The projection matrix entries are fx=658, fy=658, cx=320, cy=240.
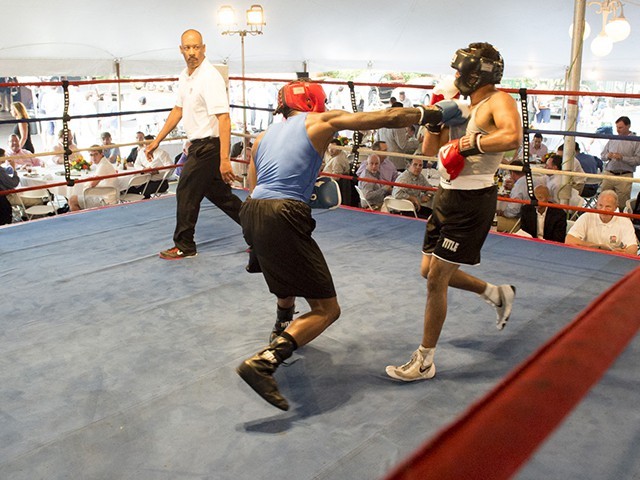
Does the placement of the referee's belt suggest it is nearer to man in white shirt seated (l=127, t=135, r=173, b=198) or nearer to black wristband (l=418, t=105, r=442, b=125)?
black wristband (l=418, t=105, r=442, b=125)

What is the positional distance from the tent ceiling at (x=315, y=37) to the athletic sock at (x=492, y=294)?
5.74 meters

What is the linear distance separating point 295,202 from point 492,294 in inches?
33.5

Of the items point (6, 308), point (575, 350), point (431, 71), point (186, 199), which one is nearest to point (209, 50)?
point (431, 71)

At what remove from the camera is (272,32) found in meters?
8.61

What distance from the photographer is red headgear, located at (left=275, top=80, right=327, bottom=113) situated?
6.66 feet

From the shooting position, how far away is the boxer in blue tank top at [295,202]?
1.96m

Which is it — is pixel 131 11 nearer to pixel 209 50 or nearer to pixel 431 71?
pixel 209 50

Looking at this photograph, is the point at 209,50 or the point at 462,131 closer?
the point at 462,131

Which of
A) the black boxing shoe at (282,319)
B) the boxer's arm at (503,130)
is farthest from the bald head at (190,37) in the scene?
the boxer's arm at (503,130)

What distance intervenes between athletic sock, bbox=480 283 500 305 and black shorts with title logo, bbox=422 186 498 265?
9.7 inches

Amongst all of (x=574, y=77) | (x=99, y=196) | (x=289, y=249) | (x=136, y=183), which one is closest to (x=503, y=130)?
(x=289, y=249)

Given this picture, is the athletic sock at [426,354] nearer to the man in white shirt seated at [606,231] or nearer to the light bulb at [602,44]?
the man in white shirt seated at [606,231]

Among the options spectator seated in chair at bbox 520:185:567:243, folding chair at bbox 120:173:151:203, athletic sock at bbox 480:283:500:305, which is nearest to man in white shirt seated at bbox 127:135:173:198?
folding chair at bbox 120:173:151:203

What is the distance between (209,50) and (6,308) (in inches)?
255
